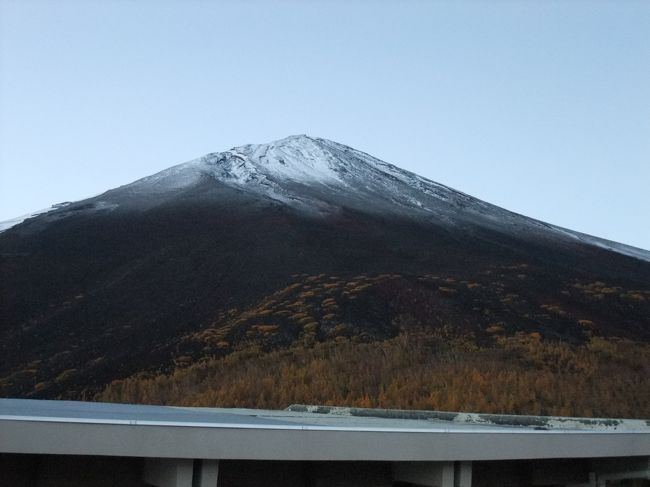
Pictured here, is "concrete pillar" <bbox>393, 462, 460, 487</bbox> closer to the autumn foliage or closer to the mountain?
the autumn foliage

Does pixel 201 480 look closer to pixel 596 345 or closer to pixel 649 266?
pixel 596 345

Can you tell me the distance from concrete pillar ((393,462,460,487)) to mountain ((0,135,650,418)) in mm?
14966

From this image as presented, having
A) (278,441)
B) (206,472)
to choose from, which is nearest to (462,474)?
(278,441)

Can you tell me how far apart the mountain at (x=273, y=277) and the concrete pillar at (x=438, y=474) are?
49.1ft

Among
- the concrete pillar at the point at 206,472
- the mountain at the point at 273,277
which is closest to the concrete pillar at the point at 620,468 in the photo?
the concrete pillar at the point at 206,472

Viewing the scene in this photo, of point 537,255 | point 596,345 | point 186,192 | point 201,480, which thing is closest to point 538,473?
point 201,480

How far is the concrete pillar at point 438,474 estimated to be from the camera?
557 cm

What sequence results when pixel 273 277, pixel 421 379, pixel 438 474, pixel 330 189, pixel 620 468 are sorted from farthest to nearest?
pixel 330 189 → pixel 273 277 → pixel 421 379 → pixel 620 468 → pixel 438 474

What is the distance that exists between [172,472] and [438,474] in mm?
2036

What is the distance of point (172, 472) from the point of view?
468cm

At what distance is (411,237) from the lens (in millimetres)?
36656

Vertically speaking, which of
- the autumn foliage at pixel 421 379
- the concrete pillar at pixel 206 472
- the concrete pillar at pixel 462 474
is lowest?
the autumn foliage at pixel 421 379

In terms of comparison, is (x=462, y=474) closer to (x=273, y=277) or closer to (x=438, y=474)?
(x=438, y=474)

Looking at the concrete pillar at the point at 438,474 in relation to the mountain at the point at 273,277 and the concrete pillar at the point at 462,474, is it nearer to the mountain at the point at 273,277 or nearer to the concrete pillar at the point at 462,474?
the concrete pillar at the point at 462,474
